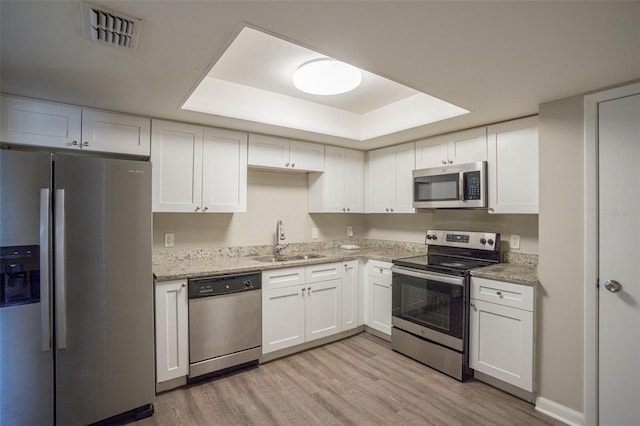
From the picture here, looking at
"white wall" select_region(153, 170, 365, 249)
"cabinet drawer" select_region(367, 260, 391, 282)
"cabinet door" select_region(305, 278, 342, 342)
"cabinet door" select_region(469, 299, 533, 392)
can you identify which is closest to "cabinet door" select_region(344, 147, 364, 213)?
"white wall" select_region(153, 170, 365, 249)

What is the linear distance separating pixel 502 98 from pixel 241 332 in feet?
8.73

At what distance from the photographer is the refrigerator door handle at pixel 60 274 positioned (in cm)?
182

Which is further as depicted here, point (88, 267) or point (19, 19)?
point (88, 267)

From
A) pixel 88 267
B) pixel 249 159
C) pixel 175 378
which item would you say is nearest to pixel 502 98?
pixel 249 159

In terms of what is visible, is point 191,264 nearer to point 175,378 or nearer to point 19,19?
point 175,378

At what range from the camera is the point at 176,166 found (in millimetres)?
2666

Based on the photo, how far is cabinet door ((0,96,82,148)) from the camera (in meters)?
2.03

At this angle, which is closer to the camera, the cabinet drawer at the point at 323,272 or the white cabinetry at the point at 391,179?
the cabinet drawer at the point at 323,272

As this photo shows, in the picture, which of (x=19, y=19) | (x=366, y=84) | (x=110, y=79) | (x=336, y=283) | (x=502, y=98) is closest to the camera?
(x=19, y=19)

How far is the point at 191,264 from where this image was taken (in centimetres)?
280

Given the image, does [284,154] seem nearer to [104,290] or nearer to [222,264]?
[222,264]

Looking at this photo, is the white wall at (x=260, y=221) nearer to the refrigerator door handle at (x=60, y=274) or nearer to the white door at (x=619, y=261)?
the refrigerator door handle at (x=60, y=274)

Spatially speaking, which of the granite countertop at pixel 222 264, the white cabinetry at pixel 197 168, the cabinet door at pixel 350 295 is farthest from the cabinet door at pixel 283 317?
the white cabinetry at pixel 197 168

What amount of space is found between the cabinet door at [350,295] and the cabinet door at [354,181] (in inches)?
30.0
